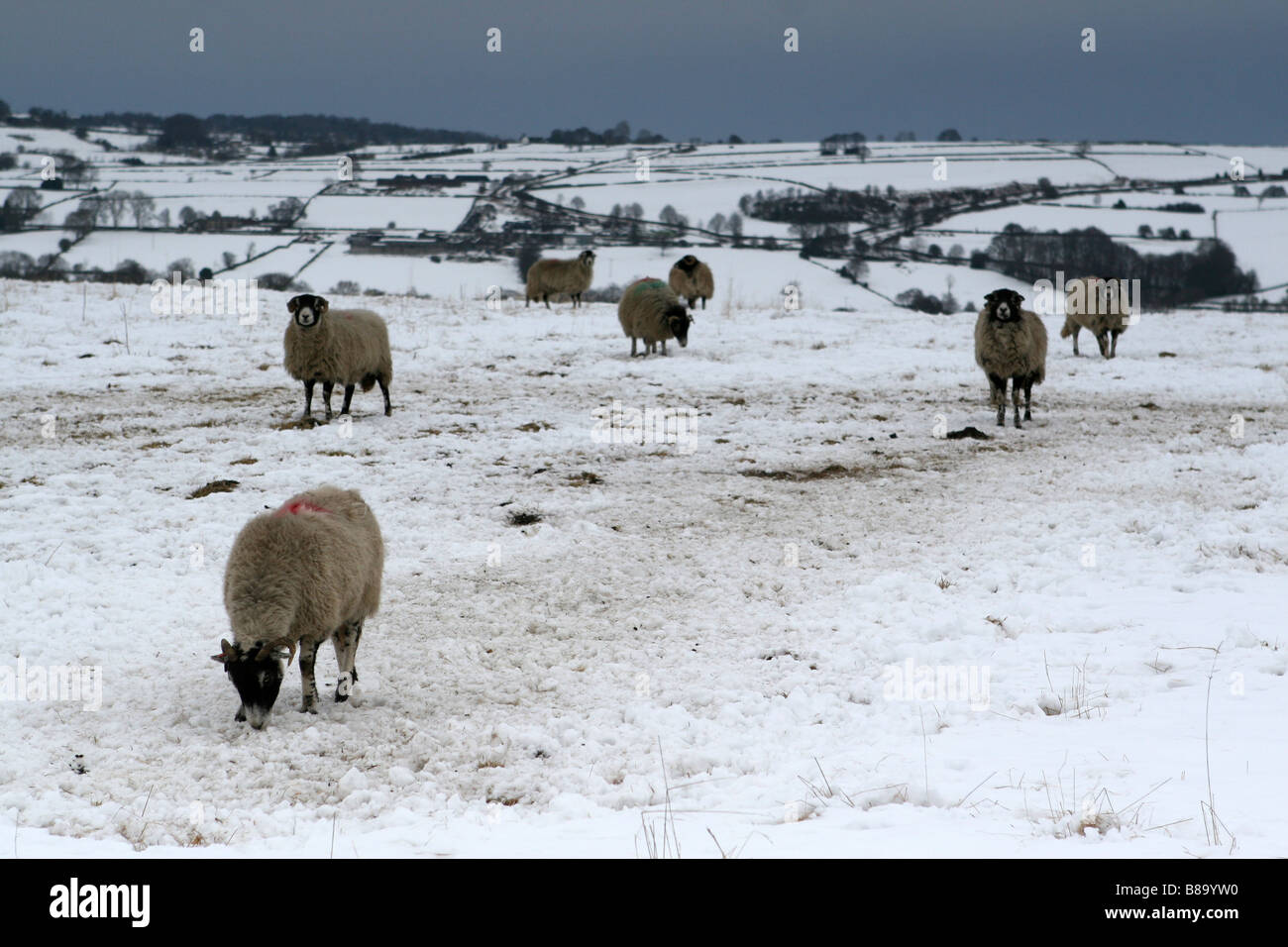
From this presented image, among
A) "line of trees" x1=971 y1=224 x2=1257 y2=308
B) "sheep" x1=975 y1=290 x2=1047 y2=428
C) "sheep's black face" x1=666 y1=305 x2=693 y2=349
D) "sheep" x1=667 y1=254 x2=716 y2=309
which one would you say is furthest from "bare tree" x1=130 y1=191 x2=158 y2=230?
"sheep" x1=975 y1=290 x2=1047 y2=428

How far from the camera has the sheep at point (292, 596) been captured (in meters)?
5.78

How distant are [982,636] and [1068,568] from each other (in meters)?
1.88

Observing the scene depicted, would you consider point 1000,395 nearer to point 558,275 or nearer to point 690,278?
point 690,278

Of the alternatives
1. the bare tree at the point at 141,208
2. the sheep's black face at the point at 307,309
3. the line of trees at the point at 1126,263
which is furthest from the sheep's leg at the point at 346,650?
the bare tree at the point at 141,208

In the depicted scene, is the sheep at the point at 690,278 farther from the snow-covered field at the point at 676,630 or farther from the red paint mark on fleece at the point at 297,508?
the red paint mark on fleece at the point at 297,508

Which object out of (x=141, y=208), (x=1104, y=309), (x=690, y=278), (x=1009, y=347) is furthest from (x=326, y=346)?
(x=141, y=208)

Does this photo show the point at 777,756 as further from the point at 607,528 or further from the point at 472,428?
the point at 472,428

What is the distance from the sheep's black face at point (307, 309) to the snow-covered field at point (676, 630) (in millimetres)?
1585

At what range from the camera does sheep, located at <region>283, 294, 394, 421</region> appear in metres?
13.4

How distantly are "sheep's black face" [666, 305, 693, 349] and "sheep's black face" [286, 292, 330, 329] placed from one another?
9248 mm

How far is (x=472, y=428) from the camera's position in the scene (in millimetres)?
14109

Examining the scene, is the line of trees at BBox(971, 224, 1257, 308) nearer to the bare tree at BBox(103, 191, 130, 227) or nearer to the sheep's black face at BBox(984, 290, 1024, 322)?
the sheep's black face at BBox(984, 290, 1024, 322)

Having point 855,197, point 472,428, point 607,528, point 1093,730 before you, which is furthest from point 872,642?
point 855,197

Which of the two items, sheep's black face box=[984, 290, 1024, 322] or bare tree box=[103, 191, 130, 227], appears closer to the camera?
sheep's black face box=[984, 290, 1024, 322]
